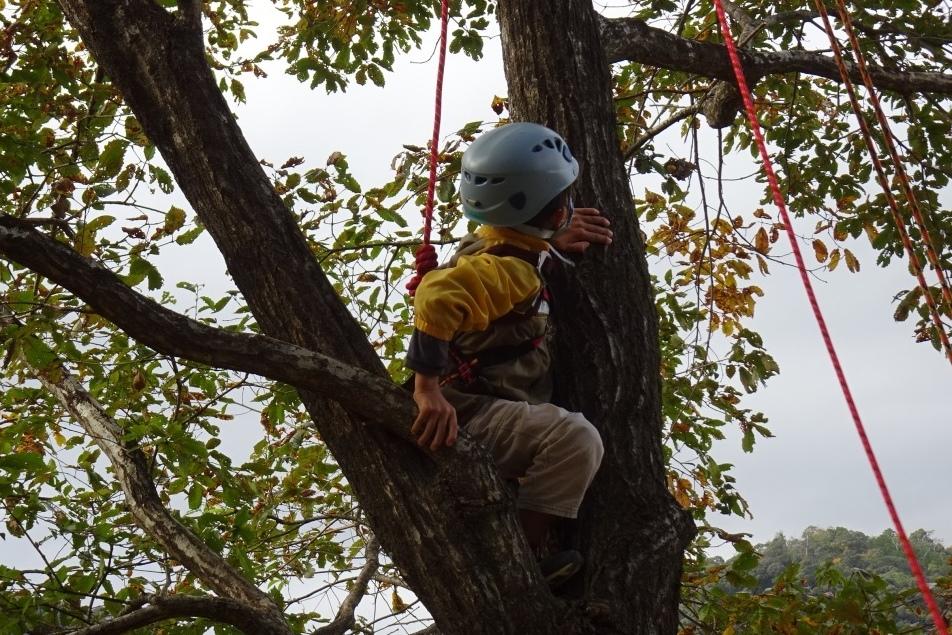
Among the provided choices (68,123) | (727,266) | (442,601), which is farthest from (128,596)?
(727,266)

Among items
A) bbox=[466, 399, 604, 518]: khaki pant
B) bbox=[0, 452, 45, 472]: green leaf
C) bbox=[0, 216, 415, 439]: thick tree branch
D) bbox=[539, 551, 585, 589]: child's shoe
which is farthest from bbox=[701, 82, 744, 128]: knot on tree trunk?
bbox=[0, 452, 45, 472]: green leaf

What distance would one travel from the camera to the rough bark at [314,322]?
214 centimetres

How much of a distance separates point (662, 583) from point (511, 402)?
1.99 feet

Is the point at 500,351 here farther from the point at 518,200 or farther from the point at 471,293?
the point at 518,200

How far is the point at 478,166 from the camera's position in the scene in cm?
268

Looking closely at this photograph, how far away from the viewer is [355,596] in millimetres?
4367

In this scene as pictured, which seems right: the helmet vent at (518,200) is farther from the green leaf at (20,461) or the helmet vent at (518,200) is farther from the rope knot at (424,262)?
the green leaf at (20,461)

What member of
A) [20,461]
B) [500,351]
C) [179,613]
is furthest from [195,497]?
[500,351]

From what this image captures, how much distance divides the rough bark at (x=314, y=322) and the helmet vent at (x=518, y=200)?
632 millimetres

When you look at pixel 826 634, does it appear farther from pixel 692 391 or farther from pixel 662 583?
pixel 662 583

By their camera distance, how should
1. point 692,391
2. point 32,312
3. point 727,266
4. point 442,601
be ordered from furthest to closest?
1. point 727,266
2. point 692,391
3. point 32,312
4. point 442,601

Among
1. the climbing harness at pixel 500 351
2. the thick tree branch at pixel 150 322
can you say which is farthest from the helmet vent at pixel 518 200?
the thick tree branch at pixel 150 322

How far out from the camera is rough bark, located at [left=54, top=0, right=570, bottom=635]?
214 cm

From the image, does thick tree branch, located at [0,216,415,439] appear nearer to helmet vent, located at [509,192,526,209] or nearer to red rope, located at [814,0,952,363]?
helmet vent, located at [509,192,526,209]
